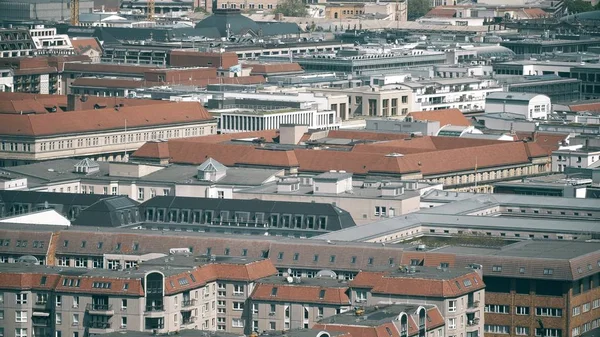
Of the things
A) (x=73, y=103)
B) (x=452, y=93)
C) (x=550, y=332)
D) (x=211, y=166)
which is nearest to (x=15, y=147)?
(x=73, y=103)

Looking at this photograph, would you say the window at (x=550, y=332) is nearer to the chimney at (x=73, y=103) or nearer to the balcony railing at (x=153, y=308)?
the balcony railing at (x=153, y=308)

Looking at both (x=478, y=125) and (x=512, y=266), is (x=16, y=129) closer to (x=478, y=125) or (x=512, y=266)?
(x=478, y=125)

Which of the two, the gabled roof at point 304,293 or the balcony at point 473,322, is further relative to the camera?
the balcony at point 473,322

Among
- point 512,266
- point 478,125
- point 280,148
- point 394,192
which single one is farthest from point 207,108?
point 512,266

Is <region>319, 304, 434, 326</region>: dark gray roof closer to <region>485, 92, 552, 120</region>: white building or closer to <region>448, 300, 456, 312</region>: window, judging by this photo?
<region>448, 300, 456, 312</region>: window

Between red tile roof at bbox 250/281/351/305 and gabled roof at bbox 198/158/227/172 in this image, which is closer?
red tile roof at bbox 250/281/351/305

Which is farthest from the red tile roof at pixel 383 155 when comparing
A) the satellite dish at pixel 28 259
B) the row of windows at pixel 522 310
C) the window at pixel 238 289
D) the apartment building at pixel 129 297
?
the window at pixel 238 289

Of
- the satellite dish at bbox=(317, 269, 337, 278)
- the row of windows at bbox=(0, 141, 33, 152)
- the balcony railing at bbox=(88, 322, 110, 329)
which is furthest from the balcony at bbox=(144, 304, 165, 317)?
the row of windows at bbox=(0, 141, 33, 152)
